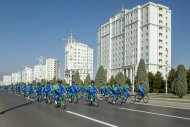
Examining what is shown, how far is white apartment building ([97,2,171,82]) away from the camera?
105250mm

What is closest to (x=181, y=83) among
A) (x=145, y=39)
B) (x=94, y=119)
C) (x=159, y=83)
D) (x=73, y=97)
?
(x=73, y=97)

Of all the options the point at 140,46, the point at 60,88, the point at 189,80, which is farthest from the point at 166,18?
the point at 60,88

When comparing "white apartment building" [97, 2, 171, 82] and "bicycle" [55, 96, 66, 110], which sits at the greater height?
"white apartment building" [97, 2, 171, 82]

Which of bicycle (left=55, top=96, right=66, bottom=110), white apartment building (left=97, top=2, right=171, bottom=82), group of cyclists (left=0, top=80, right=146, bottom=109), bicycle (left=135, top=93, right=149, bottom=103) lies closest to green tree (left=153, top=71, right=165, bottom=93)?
white apartment building (left=97, top=2, right=171, bottom=82)

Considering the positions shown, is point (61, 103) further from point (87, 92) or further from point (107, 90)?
point (107, 90)

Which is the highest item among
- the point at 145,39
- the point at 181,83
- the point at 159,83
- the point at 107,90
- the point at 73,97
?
the point at 145,39

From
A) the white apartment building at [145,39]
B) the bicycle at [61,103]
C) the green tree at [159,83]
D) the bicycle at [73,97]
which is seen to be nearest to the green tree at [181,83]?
the bicycle at [73,97]

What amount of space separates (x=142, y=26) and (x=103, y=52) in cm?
3402

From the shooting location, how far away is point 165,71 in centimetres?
10700

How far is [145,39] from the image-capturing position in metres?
108

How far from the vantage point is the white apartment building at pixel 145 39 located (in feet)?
345

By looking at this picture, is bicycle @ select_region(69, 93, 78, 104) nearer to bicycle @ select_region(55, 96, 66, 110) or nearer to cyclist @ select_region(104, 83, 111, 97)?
cyclist @ select_region(104, 83, 111, 97)

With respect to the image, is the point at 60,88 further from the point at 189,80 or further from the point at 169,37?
the point at 169,37

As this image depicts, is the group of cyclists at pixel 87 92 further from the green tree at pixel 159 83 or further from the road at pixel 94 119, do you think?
the green tree at pixel 159 83
